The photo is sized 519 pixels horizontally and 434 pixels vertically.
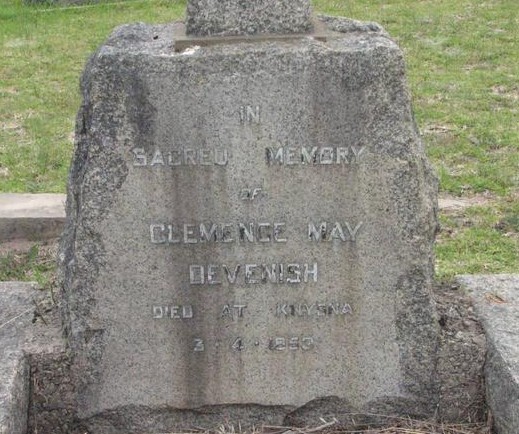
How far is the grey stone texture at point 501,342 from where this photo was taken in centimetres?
301

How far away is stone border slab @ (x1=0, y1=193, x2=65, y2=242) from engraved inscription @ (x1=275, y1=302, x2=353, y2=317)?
2303 mm

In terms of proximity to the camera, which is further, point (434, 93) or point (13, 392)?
point (434, 93)

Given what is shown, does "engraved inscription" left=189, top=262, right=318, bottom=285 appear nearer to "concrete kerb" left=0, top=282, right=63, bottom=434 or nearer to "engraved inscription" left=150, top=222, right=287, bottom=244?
"engraved inscription" left=150, top=222, right=287, bottom=244

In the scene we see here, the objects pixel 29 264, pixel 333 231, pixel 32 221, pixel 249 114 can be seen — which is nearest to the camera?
pixel 249 114

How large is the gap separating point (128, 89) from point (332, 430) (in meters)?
1.36

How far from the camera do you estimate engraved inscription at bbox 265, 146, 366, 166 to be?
9.59 ft

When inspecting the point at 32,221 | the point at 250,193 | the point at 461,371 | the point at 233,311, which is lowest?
the point at 32,221

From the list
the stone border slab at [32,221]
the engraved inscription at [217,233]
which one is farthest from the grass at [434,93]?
the engraved inscription at [217,233]

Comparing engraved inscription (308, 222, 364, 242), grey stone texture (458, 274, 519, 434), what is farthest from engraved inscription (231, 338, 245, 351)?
grey stone texture (458, 274, 519, 434)

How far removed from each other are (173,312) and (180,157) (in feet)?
1.81

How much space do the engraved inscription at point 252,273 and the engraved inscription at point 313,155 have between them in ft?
1.17

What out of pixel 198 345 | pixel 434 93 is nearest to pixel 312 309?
pixel 198 345

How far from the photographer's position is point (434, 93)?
26.4 ft

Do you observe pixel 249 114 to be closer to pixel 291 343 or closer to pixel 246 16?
pixel 246 16
